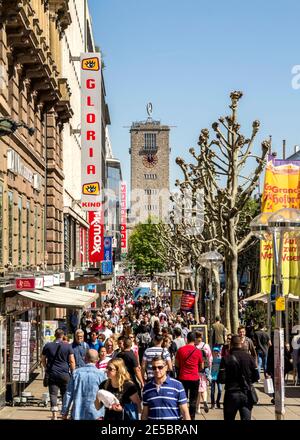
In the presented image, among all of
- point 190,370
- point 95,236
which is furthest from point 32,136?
point 95,236

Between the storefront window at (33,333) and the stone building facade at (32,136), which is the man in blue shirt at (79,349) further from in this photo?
the storefront window at (33,333)

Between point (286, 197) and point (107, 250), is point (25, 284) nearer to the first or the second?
point (286, 197)

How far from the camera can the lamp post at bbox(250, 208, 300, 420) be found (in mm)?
15156

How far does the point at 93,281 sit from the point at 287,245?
54.1 ft

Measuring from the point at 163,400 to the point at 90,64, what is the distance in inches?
1582

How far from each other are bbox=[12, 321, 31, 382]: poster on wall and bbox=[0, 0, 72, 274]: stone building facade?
363 cm

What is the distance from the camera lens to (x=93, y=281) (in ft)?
150

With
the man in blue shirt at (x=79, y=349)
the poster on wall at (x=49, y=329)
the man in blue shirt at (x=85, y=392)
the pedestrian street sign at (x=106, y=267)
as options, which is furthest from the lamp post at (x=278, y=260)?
the pedestrian street sign at (x=106, y=267)

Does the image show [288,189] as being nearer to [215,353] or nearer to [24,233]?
[24,233]

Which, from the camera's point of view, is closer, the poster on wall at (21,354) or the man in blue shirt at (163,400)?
the man in blue shirt at (163,400)

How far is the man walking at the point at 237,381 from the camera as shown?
13305 mm

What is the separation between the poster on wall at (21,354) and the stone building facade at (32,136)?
11.9 ft
